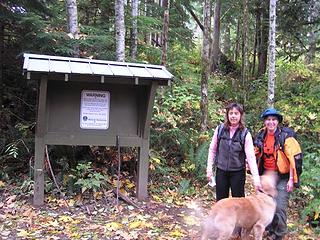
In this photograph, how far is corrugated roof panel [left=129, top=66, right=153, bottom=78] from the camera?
672 cm

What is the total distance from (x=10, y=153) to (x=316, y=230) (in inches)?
224

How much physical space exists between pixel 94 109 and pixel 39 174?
149 cm

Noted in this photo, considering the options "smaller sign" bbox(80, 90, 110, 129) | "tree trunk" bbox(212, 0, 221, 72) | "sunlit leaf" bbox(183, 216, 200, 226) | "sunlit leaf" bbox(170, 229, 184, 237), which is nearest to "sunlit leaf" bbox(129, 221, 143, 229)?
"sunlit leaf" bbox(170, 229, 184, 237)

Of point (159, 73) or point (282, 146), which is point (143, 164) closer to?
point (159, 73)

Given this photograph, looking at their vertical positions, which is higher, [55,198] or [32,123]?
[32,123]

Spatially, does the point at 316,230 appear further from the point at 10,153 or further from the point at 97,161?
the point at 10,153

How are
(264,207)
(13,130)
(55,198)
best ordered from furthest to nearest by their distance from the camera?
1. (13,130)
2. (55,198)
3. (264,207)

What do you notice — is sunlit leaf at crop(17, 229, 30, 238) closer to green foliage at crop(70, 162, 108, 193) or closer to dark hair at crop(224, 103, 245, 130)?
green foliage at crop(70, 162, 108, 193)

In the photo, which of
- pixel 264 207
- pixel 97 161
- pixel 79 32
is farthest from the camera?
pixel 79 32

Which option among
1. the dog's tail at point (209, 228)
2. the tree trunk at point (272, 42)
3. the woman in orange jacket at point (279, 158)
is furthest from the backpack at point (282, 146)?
the tree trunk at point (272, 42)

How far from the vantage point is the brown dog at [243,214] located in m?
4.79

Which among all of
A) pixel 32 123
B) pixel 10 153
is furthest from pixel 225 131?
pixel 32 123

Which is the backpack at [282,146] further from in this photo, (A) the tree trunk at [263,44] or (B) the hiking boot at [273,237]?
(A) the tree trunk at [263,44]

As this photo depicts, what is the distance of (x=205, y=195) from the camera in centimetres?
785
